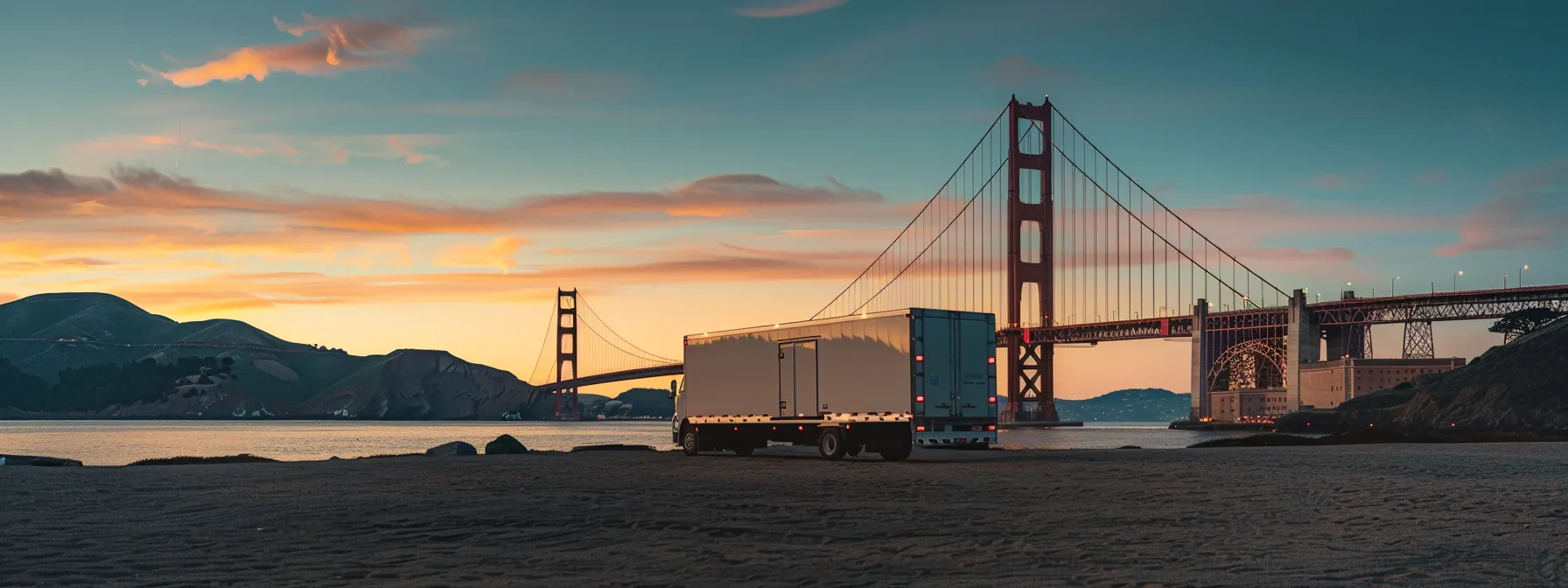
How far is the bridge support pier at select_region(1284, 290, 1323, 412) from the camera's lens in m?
121

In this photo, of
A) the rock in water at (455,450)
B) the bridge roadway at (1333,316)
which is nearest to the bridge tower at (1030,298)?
the bridge roadway at (1333,316)

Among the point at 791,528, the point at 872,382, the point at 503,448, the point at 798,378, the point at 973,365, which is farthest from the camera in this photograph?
the point at 503,448

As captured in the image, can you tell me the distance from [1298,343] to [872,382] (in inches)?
4063

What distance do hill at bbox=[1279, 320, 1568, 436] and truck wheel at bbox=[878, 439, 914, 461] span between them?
4364 centimetres

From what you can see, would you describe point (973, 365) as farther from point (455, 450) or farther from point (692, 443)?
point (455, 450)

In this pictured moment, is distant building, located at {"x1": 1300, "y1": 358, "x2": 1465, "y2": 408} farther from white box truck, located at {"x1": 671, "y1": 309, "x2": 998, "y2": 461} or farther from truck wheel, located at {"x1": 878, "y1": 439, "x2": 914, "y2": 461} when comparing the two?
truck wheel, located at {"x1": 878, "y1": 439, "x2": 914, "y2": 461}

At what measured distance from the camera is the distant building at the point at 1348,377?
389ft

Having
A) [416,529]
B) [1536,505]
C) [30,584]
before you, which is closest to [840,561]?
[416,529]

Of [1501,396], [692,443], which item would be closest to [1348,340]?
[1501,396]

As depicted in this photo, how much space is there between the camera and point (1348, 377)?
11869cm

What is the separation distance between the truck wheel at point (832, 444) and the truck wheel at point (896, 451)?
3.27 ft

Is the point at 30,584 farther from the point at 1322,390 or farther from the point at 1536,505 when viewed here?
the point at 1322,390

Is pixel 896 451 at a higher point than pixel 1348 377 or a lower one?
lower

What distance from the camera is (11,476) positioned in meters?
22.6
